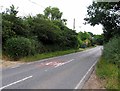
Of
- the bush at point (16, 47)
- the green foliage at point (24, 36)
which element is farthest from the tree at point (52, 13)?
the bush at point (16, 47)

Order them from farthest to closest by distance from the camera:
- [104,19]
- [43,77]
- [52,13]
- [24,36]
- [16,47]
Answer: [52,13] < [104,19] < [24,36] < [16,47] < [43,77]

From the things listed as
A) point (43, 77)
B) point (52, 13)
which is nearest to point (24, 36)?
point (43, 77)

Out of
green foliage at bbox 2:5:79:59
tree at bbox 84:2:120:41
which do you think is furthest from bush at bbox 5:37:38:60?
tree at bbox 84:2:120:41

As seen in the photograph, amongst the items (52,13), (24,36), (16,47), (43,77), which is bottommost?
(43,77)

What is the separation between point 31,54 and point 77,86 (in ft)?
71.9

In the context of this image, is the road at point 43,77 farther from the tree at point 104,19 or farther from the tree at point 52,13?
the tree at point 52,13

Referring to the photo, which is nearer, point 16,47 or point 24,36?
point 16,47

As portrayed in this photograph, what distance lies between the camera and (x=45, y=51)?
4703 centimetres

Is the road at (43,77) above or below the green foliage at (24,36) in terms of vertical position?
below

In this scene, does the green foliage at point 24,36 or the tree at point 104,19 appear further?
the tree at point 104,19

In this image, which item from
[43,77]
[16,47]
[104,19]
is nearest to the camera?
[43,77]

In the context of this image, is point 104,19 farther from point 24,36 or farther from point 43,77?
point 43,77

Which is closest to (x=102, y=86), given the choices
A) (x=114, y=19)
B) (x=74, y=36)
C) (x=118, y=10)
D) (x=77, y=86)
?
(x=77, y=86)

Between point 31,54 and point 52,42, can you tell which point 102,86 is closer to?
point 31,54
